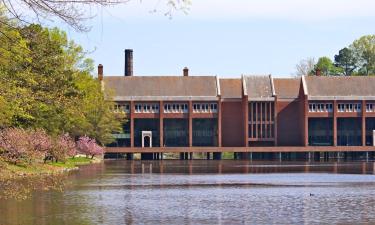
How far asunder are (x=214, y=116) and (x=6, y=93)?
10112 centimetres

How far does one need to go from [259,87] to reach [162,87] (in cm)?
1408

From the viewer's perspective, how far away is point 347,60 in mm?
156250

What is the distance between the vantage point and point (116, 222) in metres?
28.9

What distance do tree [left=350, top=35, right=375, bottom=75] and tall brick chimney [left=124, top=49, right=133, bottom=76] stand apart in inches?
1731

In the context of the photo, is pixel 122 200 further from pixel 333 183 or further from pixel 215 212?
pixel 333 183

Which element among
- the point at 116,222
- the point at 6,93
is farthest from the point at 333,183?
the point at 6,93

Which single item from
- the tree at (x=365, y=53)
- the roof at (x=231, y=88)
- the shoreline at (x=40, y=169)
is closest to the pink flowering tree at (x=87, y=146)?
the shoreline at (x=40, y=169)

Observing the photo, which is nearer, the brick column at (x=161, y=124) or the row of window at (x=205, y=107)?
the brick column at (x=161, y=124)

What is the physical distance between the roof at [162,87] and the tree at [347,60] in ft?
129

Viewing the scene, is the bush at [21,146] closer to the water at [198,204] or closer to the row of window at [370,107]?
the water at [198,204]

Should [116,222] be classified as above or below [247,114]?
below

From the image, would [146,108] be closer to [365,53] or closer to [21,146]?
[365,53]

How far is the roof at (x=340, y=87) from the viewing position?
120312 millimetres

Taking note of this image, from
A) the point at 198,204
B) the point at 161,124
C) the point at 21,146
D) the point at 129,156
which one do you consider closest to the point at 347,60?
the point at 161,124
